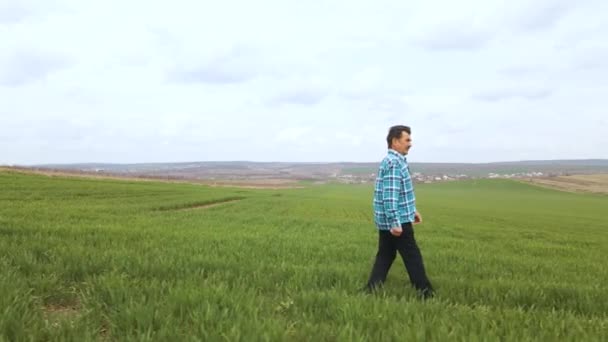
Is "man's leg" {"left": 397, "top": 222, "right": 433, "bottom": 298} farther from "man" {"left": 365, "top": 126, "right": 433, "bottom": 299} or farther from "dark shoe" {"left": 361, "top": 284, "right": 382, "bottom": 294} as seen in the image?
"dark shoe" {"left": 361, "top": 284, "right": 382, "bottom": 294}

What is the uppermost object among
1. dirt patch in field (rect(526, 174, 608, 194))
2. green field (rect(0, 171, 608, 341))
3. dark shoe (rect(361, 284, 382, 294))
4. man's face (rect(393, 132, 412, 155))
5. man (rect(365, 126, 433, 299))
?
man's face (rect(393, 132, 412, 155))

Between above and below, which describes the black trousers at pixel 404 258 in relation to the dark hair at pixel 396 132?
below

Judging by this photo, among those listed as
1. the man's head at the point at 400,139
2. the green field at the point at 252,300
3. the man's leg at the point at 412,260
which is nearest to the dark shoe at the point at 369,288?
the green field at the point at 252,300

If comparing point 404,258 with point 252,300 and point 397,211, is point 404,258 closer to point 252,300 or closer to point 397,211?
point 397,211

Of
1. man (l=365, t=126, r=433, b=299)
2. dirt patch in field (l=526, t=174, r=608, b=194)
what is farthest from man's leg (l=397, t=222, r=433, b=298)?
dirt patch in field (l=526, t=174, r=608, b=194)

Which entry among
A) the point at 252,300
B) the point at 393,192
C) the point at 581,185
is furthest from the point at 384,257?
the point at 581,185

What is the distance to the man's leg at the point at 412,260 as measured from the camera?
5.29 m

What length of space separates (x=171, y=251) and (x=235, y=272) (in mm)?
1839

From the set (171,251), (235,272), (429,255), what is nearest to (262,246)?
(171,251)

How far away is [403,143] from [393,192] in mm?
677

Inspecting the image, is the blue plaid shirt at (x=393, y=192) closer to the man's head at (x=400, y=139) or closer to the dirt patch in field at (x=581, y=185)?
the man's head at (x=400, y=139)

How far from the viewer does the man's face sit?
212 inches

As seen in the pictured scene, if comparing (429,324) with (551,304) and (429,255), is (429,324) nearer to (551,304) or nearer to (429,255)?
(551,304)

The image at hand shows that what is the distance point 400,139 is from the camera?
17.8 feet
